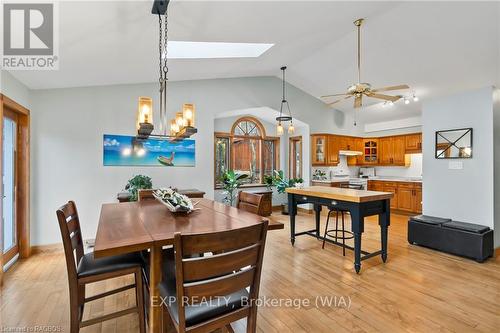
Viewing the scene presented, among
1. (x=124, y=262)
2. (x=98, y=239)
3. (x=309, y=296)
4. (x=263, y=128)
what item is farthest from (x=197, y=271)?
(x=263, y=128)

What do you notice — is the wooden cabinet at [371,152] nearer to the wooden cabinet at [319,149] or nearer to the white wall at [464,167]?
the wooden cabinet at [319,149]

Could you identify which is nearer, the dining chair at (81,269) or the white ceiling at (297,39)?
the dining chair at (81,269)

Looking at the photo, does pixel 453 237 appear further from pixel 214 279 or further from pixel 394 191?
pixel 214 279

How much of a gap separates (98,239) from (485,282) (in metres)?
3.77

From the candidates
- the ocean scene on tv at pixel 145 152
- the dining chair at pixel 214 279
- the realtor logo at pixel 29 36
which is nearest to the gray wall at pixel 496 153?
the dining chair at pixel 214 279

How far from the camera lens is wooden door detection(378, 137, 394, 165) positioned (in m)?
7.02

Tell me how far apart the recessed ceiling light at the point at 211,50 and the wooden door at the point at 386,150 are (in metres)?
4.85

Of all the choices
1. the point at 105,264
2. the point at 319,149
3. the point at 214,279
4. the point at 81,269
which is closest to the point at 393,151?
the point at 319,149

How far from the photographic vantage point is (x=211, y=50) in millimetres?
3723

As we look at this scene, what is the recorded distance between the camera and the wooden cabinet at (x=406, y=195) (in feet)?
20.0

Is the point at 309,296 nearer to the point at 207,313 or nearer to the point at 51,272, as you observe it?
the point at 207,313

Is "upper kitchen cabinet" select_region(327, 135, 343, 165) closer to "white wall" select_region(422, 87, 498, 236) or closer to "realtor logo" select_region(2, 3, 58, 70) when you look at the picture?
"white wall" select_region(422, 87, 498, 236)

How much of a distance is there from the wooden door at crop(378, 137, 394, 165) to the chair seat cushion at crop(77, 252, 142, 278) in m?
6.93

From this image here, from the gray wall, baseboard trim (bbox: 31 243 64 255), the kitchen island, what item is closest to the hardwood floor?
baseboard trim (bbox: 31 243 64 255)
